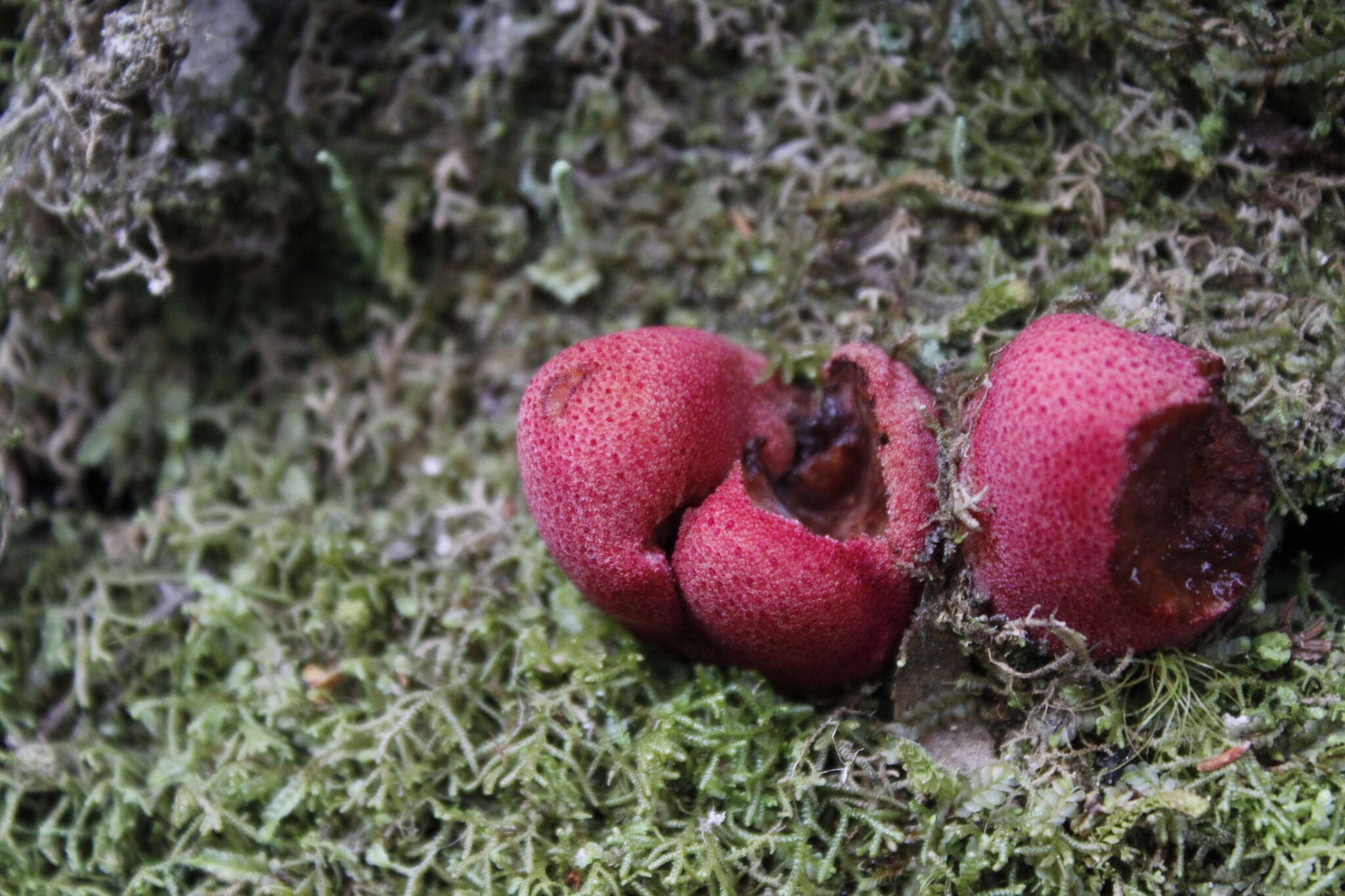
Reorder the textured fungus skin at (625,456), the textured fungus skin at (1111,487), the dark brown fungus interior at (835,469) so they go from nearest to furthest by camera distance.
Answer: the textured fungus skin at (1111,487) < the textured fungus skin at (625,456) < the dark brown fungus interior at (835,469)

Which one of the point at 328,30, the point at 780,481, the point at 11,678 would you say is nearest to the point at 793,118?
the point at 780,481

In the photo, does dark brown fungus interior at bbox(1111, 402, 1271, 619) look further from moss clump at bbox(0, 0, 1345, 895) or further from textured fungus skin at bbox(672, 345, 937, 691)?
textured fungus skin at bbox(672, 345, 937, 691)

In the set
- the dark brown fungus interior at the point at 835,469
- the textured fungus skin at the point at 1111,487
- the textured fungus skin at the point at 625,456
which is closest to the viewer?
the textured fungus skin at the point at 1111,487

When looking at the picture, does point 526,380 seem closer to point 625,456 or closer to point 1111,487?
point 625,456

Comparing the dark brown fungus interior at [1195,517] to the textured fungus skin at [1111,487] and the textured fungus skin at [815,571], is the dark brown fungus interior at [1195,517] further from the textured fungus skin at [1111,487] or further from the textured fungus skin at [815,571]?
the textured fungus skin at [815,571]

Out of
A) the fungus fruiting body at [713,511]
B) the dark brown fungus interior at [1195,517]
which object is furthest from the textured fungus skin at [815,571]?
the dark brown fungus interior at [1195,517]

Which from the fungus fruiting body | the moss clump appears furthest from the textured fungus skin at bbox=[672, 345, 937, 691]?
the moss clump

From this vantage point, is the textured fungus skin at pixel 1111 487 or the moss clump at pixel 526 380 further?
the moss clump at pixel 526 380

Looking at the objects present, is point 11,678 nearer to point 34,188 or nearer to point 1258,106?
point 34,188
